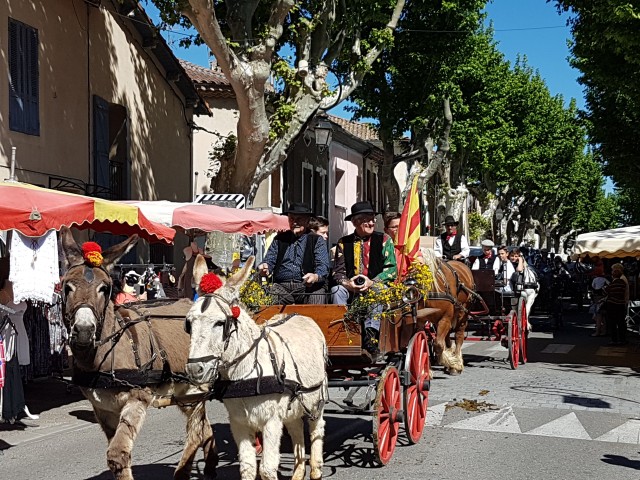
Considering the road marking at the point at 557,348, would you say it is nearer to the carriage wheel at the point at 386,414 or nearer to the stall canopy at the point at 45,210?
the stall canopy at the point at 45,210

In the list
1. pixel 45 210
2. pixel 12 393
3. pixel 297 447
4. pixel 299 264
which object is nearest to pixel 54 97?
pixel 45 210

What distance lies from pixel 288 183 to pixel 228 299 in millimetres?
24682

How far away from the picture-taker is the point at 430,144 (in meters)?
30.8

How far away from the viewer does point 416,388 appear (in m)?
8.02

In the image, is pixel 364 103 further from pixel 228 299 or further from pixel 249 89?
pixel 228 299

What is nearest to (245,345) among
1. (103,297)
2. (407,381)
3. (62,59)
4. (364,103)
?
(103,297)

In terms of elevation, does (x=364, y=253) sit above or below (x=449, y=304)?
above

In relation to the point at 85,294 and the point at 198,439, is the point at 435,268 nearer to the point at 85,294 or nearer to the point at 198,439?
the point at 198,439

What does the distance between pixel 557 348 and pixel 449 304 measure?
6.59 metres

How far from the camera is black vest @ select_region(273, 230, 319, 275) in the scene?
24.9 ft

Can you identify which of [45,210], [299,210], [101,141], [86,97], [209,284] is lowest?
[209,284]

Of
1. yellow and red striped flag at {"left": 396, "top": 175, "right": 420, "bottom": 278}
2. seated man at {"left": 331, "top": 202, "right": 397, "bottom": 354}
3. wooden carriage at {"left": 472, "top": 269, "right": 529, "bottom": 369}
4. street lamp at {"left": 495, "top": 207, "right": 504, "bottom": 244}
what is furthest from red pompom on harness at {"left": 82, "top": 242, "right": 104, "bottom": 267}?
street lamp at {"left": 495, "top": 207, "right": 504, "bottom": 244}

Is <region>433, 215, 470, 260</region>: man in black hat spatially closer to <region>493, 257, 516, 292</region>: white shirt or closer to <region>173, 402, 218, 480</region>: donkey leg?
<region>493, 257, 516, 292</region>: white shirt

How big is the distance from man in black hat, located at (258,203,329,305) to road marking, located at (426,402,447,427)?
7.95ft
